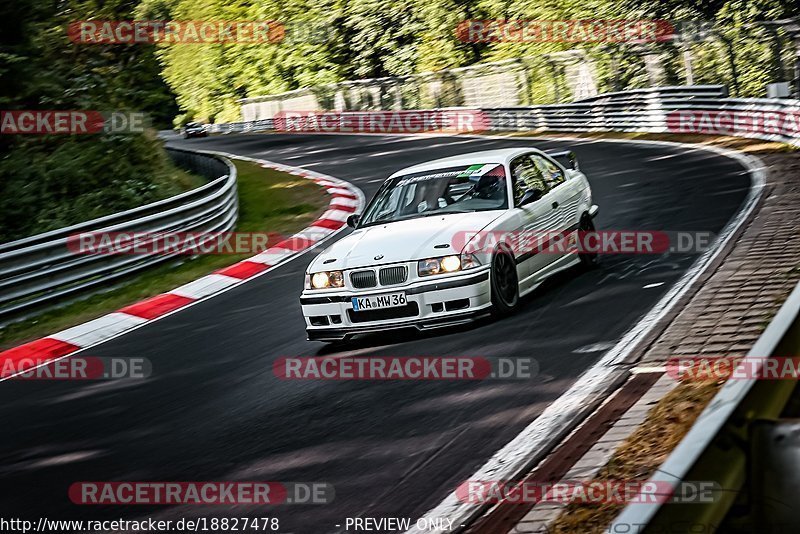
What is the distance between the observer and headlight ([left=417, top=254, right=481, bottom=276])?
27.9ft

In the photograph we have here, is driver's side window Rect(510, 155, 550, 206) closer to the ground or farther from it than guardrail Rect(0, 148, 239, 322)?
farther from it

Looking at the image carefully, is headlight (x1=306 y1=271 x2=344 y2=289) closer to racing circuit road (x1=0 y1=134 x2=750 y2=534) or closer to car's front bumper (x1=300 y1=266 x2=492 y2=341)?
car's front bumper (x1=300 y1=266 x2=492 y2=341)

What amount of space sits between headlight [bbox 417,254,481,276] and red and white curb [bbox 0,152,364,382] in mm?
4416

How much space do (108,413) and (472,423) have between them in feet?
10.4

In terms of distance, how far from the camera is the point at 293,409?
23.7 ft

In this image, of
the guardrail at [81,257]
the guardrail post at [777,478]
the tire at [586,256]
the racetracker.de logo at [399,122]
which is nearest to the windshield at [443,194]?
the tire at [586,256]

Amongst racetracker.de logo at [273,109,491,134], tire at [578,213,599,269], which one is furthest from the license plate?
racetracker.de logo at [273,109,491,134]

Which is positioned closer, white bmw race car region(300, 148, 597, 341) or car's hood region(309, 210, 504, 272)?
white bmw race car region(300, 148, 597, 341)

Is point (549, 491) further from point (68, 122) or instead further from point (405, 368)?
point (68, 122)

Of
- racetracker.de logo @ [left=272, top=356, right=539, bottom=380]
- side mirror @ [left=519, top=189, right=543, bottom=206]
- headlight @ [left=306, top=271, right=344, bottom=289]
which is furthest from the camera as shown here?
side mirror @ [left=519, top=189, right=543, bottom=206]

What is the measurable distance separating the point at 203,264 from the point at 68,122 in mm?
6105

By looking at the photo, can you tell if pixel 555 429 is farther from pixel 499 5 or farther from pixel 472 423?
pixel 499 5

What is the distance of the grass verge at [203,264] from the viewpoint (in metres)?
13.2

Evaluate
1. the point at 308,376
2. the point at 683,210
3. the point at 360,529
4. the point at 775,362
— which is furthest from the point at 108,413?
the point at 683,210
